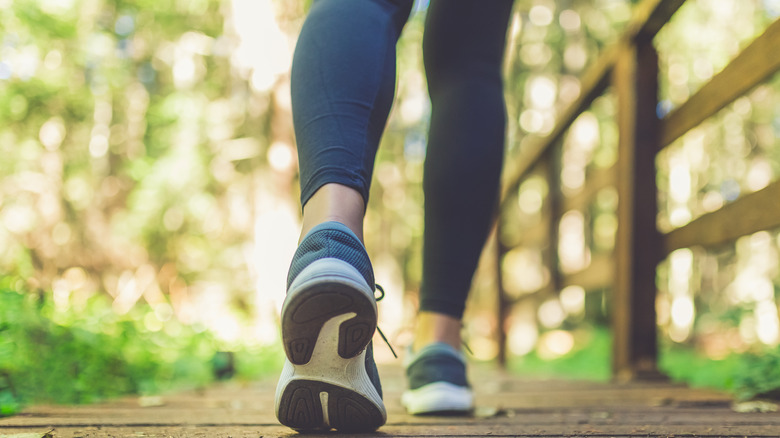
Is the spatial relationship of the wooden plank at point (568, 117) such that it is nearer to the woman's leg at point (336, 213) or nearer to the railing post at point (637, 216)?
the railing post at point (637, 216)

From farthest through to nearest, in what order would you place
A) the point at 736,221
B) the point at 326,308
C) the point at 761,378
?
1. the point at 736,221
2. the point at 761,378
3. the point at 326,308

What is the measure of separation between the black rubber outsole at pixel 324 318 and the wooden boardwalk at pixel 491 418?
0.15 metres

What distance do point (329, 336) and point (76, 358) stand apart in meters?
1.36

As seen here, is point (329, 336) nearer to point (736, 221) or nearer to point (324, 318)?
point (324, 318)

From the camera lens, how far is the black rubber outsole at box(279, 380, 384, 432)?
0.87m

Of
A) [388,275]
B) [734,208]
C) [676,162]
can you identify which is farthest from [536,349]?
[734,208]

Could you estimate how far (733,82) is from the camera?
1.69 m

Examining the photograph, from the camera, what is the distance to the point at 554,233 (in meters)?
3.88

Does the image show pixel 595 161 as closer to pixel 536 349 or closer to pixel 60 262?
pixel 536 349

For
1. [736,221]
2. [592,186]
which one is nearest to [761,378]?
[736,221]

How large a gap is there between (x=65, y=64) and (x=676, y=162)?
11.2 meters

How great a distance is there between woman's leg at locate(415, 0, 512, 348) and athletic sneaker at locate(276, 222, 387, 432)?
0.43 m

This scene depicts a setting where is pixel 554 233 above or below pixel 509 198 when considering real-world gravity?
below

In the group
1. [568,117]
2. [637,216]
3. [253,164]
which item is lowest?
[637,216]
